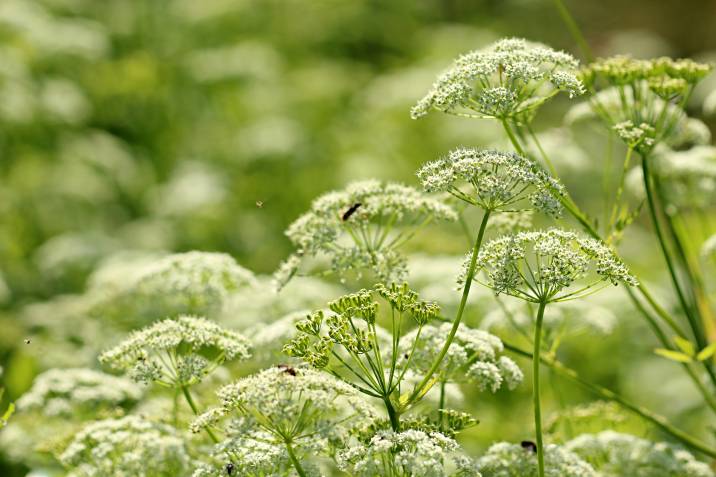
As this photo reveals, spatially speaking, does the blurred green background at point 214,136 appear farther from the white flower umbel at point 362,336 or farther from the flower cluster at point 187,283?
the white flower umbel at point 362,336

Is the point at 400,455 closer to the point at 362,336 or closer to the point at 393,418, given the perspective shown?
the point at 393,418

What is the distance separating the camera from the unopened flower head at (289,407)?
3730 mm

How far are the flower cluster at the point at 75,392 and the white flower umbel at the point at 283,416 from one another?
162 cm

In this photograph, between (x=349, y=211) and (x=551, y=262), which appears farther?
(x=349, y=211)

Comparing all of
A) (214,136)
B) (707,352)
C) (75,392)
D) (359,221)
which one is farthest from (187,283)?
(214,136)

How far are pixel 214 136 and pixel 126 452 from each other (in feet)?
29.8

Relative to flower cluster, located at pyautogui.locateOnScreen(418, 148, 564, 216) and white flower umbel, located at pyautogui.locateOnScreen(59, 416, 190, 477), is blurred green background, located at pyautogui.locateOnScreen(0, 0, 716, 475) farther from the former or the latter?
flower cluster, located at pyautogui.locateOnScreen(418, 148, 564, 216)

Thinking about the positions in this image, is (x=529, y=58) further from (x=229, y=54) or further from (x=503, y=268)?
(x=229, y=54)

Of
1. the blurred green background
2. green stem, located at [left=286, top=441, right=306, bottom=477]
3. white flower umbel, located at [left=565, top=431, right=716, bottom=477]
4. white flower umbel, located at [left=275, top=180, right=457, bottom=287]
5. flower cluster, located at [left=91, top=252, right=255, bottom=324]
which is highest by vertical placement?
the blurred green background

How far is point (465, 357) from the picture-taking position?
4.27m

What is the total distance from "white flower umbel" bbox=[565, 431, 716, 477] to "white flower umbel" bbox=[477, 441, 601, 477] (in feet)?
1.86

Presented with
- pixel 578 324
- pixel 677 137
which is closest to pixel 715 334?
pixel 578 324

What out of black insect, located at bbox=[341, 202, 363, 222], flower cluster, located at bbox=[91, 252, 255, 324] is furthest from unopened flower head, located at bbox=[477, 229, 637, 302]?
flower cluster, located at bbox=[91, 252, 255, 324]

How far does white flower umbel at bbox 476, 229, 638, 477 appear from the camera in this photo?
3680 millimetres
